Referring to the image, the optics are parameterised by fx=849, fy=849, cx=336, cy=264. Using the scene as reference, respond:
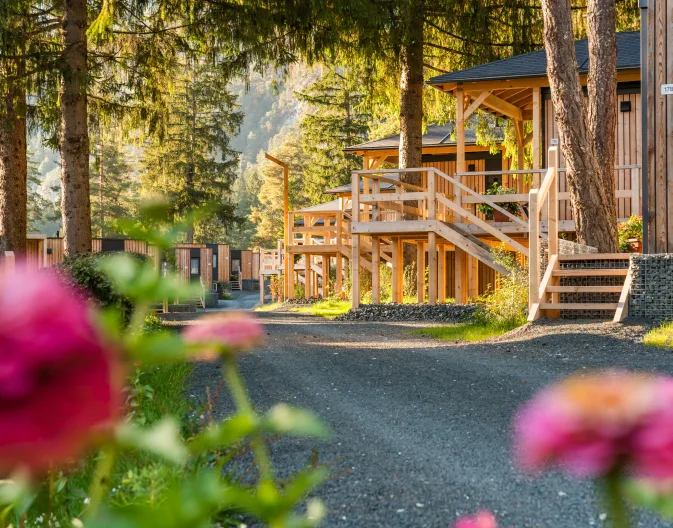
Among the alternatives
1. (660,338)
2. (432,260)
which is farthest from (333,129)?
(660,338)

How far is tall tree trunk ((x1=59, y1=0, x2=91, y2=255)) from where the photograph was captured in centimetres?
1190

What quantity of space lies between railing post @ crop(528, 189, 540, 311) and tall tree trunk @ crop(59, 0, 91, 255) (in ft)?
20.5

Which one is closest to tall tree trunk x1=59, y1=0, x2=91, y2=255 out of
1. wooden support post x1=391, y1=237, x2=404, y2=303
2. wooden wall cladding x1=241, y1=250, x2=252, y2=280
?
wooden support post x1=391, y1=237, x2=404, y2=303

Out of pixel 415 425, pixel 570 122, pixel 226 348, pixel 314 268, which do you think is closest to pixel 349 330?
pixel 570 122

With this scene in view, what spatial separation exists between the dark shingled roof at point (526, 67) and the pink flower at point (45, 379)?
15.3m

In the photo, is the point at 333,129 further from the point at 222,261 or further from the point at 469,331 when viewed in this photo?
the point at 469,331

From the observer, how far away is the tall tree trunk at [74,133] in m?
11.9

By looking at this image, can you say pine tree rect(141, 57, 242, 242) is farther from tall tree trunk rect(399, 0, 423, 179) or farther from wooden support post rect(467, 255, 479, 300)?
wooden support post rect(467, 255, 479, 300)

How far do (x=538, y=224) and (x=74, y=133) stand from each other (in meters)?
6.53

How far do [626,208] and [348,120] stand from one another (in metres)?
26.6

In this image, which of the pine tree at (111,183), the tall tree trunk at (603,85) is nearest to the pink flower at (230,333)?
the tall tree trunk at (603,85)

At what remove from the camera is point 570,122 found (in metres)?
10.9

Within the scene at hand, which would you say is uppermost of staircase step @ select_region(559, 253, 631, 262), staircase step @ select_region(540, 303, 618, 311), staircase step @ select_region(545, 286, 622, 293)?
staircase step @ select_region(559, 253, 631, 262)

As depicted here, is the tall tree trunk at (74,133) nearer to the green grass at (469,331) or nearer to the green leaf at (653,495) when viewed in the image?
the green grass at (469,331)
